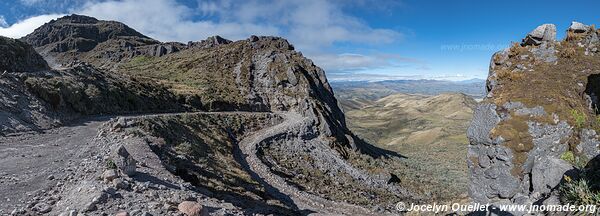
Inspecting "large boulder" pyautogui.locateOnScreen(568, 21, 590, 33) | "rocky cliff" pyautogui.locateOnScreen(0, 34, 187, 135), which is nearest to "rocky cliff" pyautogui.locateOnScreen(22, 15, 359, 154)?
"rocky cliff" pyautogui.locateOnScreen(0, 34, 187, 135)

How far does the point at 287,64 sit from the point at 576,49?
225 feet

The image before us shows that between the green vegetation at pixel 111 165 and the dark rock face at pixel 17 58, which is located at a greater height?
the dark rock face at pixel 17 58

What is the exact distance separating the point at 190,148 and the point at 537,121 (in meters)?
27.6

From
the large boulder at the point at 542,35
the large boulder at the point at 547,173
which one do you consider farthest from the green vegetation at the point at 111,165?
the large boulder at the point at 542,35

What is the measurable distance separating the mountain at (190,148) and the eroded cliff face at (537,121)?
11.3m

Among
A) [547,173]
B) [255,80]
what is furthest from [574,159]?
[255,80]

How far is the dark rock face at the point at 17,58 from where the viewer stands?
156 ft

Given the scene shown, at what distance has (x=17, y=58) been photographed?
50.3m

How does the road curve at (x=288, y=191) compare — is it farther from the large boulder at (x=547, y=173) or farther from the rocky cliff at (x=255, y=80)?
the large boulder at (x=547, y=173)

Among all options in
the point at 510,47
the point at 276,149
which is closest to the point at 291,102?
the point at 276,149

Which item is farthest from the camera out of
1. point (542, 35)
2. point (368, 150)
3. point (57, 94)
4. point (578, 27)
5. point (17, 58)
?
point (368, 150)

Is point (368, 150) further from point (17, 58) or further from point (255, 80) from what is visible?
point (17, 58)

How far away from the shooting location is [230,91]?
76.2m

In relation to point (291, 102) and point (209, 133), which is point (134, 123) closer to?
point (209, 133)
